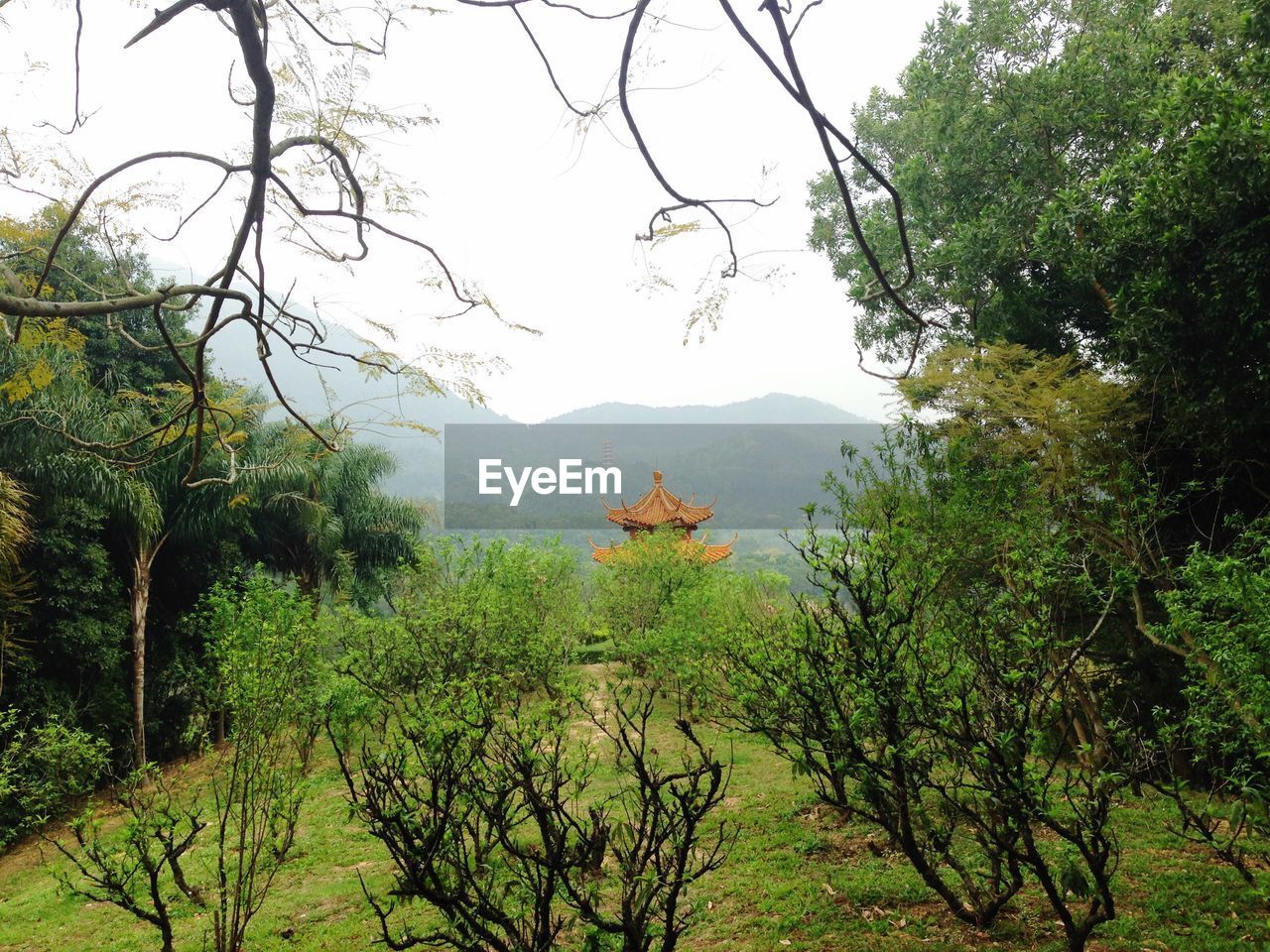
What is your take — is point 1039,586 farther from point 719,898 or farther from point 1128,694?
point 1128,694

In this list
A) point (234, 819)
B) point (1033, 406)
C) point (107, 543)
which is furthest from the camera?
point (107, 543)

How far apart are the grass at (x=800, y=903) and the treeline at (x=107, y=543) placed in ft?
4.83

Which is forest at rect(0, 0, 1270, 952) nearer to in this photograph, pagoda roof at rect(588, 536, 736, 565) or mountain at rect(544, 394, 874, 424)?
pagoda roof at rect(588, 536, 736, 565)

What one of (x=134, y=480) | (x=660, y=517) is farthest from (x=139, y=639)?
(x=660, y=517)

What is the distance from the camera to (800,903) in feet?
15.0

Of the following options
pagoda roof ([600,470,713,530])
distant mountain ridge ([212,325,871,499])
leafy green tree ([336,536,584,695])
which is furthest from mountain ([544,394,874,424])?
leafy green tree ([336,536,584,695])

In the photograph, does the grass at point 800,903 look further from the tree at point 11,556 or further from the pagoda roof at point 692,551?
A: the pagoda roof at point 692,551

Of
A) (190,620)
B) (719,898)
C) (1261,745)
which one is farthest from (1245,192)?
(190,620)

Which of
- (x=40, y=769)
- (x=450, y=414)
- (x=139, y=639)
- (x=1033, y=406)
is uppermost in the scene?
(x=450, y=414)

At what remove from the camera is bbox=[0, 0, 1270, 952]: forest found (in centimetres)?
266

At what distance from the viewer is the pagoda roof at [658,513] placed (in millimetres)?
20719

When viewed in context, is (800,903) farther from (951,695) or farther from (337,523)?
(337,523)

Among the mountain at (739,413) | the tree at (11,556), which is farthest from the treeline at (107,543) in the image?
the mountain at (739,413)

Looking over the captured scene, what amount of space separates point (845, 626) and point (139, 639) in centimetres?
1071
